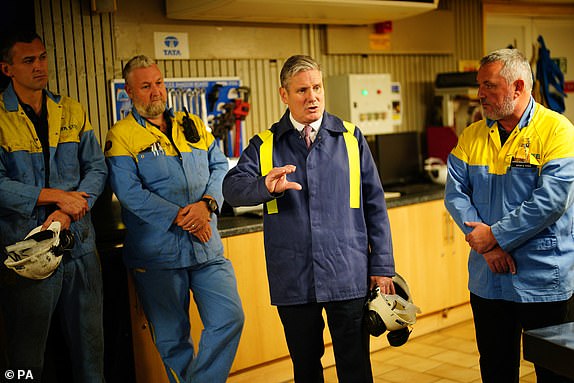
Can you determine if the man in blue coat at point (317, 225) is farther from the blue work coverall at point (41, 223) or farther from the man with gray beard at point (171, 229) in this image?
the blue work coverall at point (41, 223)

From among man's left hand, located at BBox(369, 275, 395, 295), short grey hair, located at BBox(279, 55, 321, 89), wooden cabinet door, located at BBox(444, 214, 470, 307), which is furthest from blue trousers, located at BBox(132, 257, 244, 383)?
wooden cabinet door, located at BBox(444, 214, 470, 307)

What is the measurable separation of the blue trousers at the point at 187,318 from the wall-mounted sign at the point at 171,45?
1550 millimetres

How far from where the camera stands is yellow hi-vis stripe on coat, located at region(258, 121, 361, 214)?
113 inches

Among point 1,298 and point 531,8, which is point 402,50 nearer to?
point 531,8

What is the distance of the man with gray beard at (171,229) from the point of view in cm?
342

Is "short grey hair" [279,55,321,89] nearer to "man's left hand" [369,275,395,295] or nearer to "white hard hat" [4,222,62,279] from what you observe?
"man's left hand" [369,275,395,295]

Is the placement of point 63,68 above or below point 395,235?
above

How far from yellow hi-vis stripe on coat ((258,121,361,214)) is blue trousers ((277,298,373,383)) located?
14.9 inches

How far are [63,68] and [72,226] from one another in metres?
1.27

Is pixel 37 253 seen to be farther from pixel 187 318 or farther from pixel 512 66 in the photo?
pixel 512 66

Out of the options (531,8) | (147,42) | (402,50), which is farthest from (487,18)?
(147,42)

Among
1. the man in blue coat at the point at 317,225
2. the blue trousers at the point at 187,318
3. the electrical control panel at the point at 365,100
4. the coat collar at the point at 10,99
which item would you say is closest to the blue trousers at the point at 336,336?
the man in blue coat at the point at 317,225

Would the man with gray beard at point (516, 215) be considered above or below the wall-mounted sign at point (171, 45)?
below

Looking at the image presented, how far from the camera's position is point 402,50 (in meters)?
5.74
